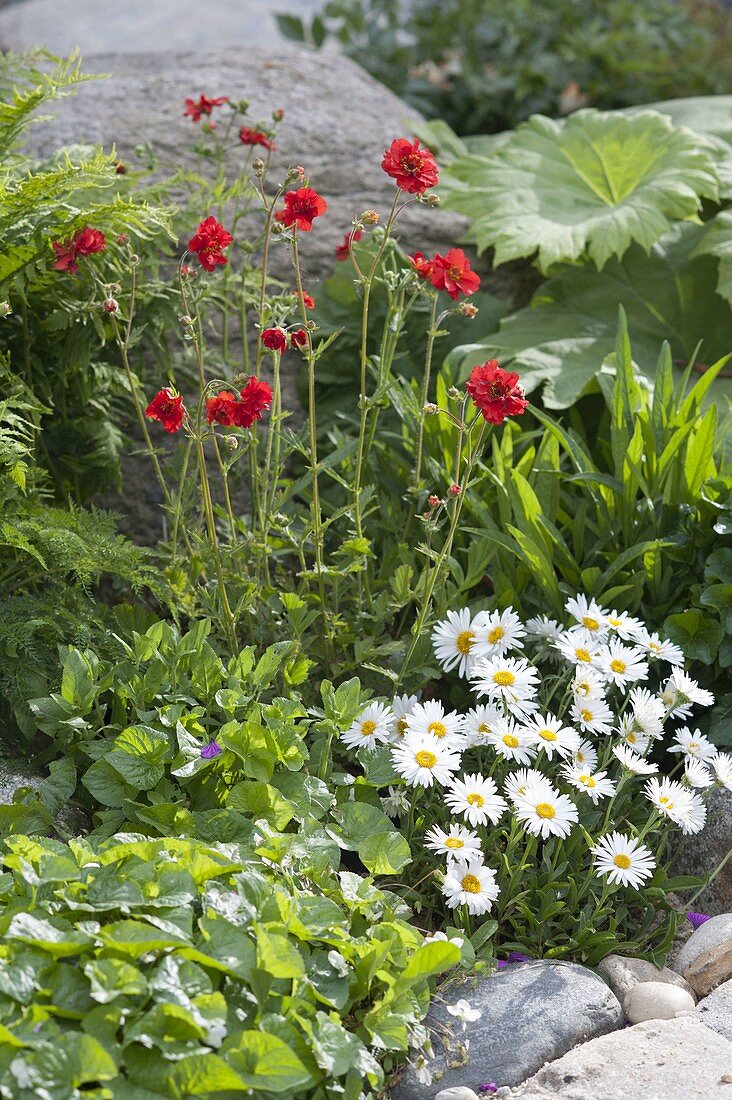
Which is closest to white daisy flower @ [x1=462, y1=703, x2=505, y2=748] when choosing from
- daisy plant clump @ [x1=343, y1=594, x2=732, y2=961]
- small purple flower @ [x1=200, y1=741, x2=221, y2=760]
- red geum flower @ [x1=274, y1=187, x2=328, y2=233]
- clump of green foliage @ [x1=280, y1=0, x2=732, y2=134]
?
daisy plant clump @ [x1=343, y1=594, x2=732, y2=961]

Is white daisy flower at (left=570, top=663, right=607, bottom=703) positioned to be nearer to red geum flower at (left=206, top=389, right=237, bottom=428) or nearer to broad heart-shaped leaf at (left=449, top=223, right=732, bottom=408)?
red geum flower at (left=206, top=389, right=237, bottom=428)

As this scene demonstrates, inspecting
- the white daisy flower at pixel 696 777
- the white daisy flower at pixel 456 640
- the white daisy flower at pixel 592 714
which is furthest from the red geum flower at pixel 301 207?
the white daisy flower at pixel 696 777

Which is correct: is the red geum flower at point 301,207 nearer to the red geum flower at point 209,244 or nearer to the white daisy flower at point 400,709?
the red geum flower at point 209,244

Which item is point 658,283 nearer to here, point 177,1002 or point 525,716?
point 525,716

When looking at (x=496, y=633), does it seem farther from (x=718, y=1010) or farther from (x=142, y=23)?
(x=142, y=23)

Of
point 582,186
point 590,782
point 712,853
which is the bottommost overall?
point 712,853

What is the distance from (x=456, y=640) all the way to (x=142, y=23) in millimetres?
6044

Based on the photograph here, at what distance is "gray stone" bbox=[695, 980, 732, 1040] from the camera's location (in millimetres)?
1951

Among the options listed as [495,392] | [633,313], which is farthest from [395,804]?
[633,313]

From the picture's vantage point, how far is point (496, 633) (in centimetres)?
232

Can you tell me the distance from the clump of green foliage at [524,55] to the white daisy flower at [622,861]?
4.71 meters

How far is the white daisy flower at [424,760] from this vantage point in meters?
2.05

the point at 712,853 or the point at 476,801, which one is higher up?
the point at 476,801

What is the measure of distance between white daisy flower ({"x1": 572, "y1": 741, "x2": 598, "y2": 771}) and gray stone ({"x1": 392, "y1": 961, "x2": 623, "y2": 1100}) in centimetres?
38
